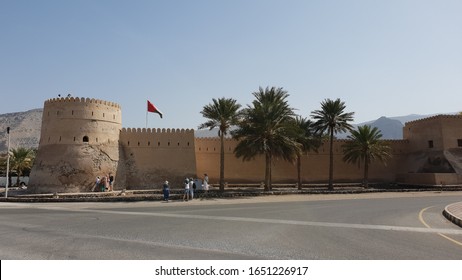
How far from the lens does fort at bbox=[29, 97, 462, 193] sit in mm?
29359

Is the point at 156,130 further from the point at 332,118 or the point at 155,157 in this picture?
the point at 332,118

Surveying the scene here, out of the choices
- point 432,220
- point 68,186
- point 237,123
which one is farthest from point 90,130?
point 432,220

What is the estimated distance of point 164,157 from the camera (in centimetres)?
3297

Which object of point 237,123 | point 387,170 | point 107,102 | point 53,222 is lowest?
point 53,222

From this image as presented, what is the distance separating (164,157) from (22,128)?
403 ft

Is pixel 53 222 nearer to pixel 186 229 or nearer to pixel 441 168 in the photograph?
pixel 186 229

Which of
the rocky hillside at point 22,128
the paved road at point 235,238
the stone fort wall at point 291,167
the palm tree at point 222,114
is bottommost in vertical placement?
the paved road at point 235,238

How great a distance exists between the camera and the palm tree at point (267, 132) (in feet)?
86.0

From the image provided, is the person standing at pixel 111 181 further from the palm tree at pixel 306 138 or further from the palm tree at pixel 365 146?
the palm tree at pixel 365 146

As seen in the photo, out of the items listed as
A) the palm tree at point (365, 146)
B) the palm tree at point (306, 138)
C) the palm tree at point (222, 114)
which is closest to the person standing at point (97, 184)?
the palm tree at point (222, 114)

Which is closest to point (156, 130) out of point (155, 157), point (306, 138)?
point (155, 157)

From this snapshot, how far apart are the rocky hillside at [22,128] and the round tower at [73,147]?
9821cm
